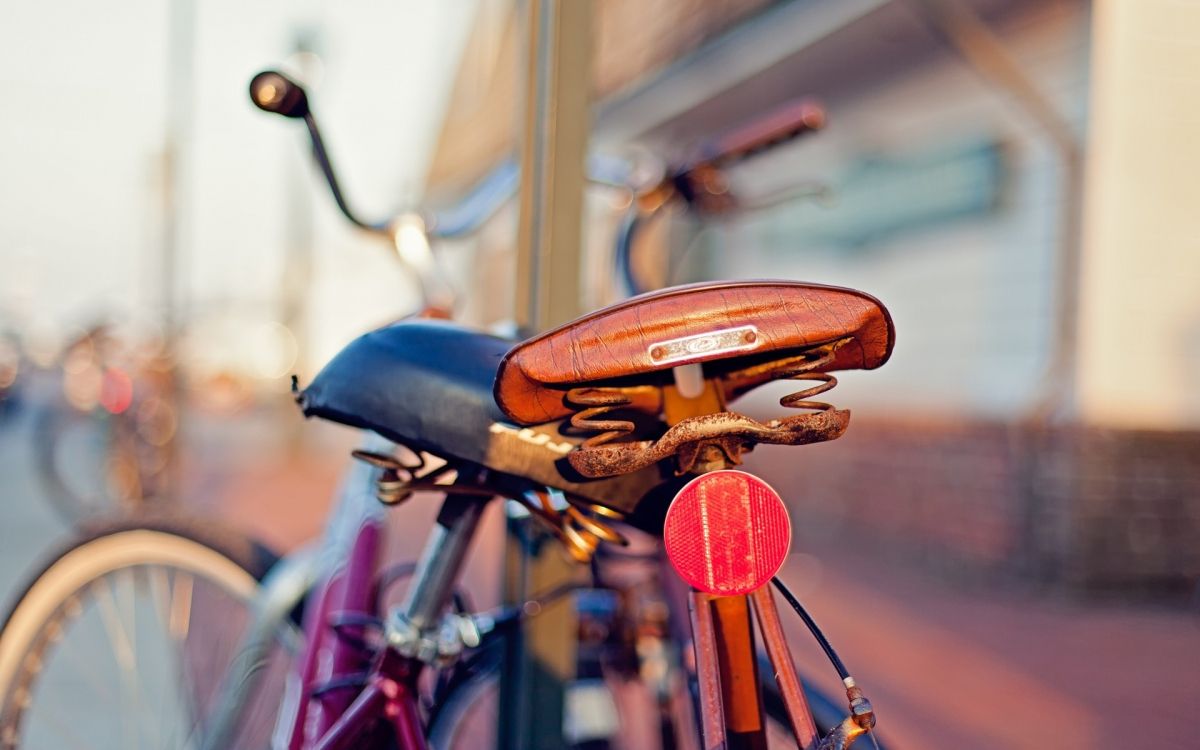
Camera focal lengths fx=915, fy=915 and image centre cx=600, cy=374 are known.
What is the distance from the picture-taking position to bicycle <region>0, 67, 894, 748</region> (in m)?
0.81

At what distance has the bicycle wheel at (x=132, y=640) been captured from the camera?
5.44ft

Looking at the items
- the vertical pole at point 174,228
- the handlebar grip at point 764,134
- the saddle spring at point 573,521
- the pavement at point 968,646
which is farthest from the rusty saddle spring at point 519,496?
the vertical pole at point 174,228

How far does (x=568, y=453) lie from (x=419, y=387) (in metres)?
0.21

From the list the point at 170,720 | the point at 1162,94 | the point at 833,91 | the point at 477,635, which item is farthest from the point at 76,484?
the point at 1162,94

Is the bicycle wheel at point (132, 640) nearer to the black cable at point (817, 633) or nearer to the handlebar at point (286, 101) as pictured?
the handlebar at point (286, 101)

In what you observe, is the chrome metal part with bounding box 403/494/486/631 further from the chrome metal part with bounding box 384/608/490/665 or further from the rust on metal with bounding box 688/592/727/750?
the rust on metal with bounding box 688/592/727/750

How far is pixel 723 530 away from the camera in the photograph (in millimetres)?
822

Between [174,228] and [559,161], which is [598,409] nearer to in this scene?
[559,161]

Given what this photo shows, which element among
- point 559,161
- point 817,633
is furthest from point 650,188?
point 817,633

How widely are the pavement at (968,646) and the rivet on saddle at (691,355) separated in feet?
4.01

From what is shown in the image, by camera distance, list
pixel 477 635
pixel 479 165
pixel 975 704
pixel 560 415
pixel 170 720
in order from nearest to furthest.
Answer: pixel 560 415, pixel 477 635, pixel 170 720, pixel 975 704, pixel 479 165

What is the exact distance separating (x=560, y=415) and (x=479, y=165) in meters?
11.2

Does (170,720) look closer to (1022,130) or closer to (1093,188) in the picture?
(1093,188)

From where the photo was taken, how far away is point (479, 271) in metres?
12.0
